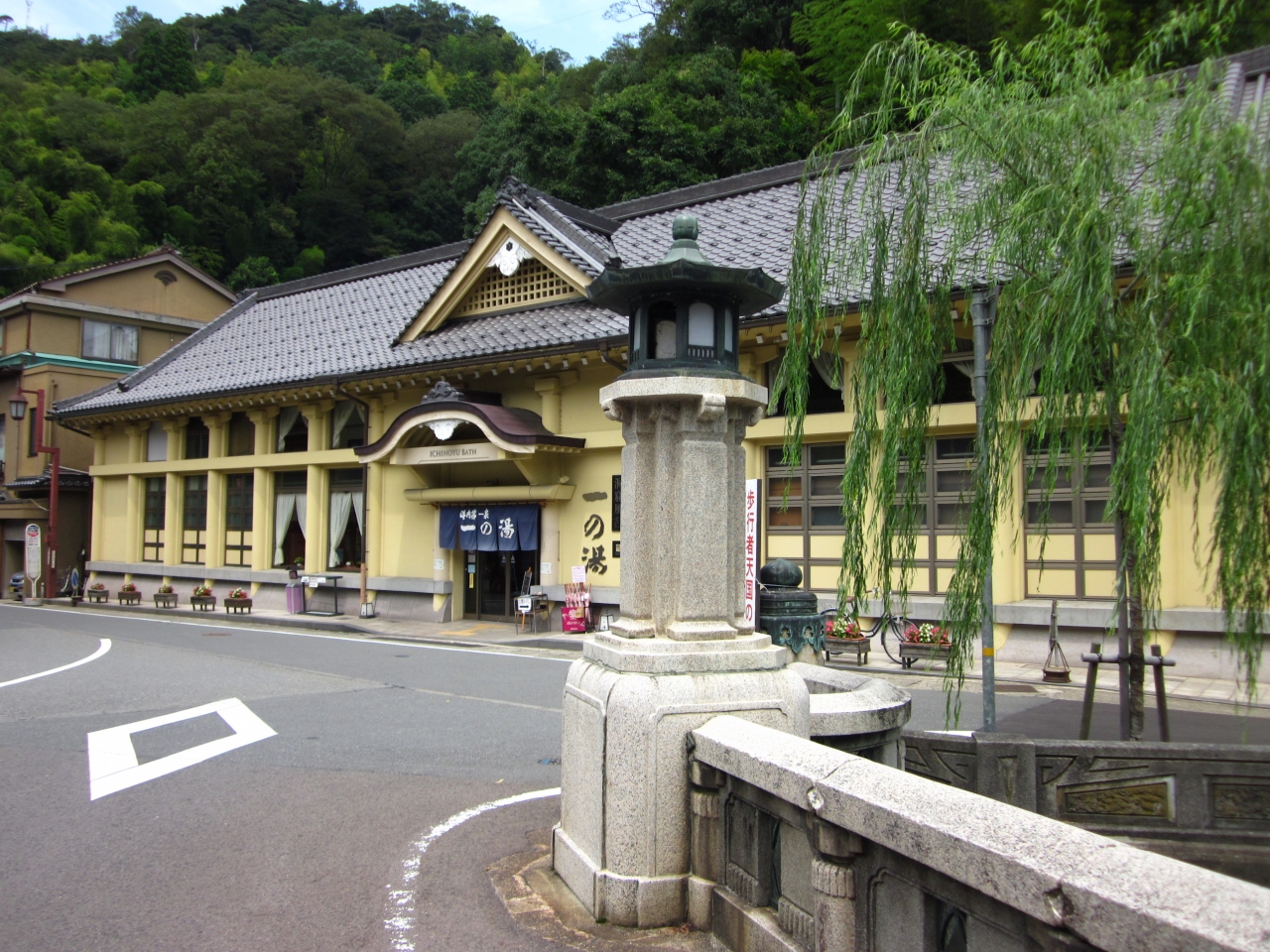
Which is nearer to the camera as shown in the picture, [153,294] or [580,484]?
[580,484]

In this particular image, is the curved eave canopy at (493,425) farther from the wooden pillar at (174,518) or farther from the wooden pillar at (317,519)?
the wooden pillar at (174,518)

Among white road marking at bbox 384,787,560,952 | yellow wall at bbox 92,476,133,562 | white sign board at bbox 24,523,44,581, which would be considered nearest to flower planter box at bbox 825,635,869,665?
white road marking at bbox 384,787,560,952

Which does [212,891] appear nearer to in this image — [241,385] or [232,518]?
[241,385]

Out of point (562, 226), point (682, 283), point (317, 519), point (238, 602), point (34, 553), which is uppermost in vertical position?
point (562, 226)

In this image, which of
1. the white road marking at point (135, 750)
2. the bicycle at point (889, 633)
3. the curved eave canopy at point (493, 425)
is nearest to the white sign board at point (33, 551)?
the curved eave canopy at point (493, 425)

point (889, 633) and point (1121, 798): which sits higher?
point (1121, 798)

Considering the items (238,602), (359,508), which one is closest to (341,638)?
(359,508)

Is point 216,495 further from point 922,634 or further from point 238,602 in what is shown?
point 922,634

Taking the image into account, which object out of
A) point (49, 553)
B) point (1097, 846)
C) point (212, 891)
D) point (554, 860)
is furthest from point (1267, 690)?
point (49, 553)

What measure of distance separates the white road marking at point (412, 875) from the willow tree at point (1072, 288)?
10.2 ft

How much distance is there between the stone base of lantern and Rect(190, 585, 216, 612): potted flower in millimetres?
22807

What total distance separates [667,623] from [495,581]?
54.9 ft

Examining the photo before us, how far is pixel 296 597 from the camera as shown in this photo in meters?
23.3

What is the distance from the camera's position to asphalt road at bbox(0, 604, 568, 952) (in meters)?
4.82
